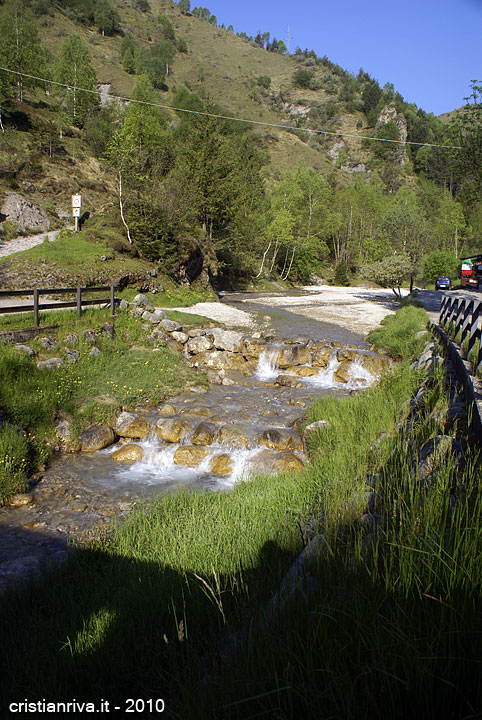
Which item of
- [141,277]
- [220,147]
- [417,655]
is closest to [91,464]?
[417,655]

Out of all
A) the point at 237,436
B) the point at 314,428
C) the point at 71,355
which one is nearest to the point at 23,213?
the point at 71,355

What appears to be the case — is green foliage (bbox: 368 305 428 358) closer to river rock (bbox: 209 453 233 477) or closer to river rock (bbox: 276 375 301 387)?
river rock (bbox: 276 375 301 387)

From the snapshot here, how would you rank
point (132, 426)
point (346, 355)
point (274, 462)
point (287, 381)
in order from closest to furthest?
point (274, 462) < point (132, 426) < point (287, 381) < point (346, 355)

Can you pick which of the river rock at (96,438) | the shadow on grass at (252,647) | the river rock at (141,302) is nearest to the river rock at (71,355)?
the river rock at (96,438)

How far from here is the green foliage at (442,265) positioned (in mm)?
55969

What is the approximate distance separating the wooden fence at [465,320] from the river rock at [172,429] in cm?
652

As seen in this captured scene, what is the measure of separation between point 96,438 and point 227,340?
27.2ft

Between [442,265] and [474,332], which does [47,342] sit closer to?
[474,332]

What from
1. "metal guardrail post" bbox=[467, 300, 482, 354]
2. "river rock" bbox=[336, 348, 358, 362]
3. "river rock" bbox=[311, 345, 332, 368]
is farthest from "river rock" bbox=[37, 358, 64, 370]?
"metal guardrail post" bbox=[467, 300, 482, 354]

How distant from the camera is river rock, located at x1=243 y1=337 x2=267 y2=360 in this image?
54.9ft

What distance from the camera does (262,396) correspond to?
510 inches

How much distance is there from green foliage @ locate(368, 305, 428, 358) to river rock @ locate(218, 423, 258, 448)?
7067mm

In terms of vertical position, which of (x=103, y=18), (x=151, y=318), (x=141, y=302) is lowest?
(x=151, y=318)

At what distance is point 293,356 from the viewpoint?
642 inches
